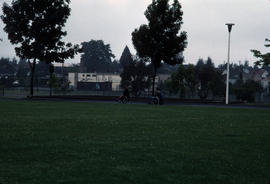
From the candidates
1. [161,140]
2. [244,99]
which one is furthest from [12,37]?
[161,140]

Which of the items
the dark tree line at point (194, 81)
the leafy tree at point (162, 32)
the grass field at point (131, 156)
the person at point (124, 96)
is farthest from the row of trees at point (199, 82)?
the grass field at point (131, 156)

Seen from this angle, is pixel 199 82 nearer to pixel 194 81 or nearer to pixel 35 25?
pixel 194 81

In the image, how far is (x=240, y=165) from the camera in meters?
7.25

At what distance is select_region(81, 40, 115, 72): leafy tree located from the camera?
138875 millimetres

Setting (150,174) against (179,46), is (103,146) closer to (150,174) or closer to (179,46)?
(150,174)

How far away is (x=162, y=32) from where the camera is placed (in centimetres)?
3678

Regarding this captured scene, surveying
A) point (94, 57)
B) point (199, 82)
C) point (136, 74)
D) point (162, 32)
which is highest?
point (94, 57)

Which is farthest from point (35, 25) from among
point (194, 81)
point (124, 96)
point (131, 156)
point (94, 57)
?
point (94, 57)

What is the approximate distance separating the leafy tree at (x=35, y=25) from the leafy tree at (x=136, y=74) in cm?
877

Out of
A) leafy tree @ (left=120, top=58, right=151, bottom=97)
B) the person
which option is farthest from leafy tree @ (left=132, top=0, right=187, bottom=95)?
leafy tree @ (left=120, top=58, right=151, bottom=97)

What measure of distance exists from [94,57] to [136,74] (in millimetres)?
94545

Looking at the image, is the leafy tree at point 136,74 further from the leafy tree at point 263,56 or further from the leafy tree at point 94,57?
Answer: the leafy tree at point 94,57

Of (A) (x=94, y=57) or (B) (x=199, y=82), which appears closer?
(B) (x=199, y=82)

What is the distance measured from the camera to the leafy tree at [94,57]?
13888cm
